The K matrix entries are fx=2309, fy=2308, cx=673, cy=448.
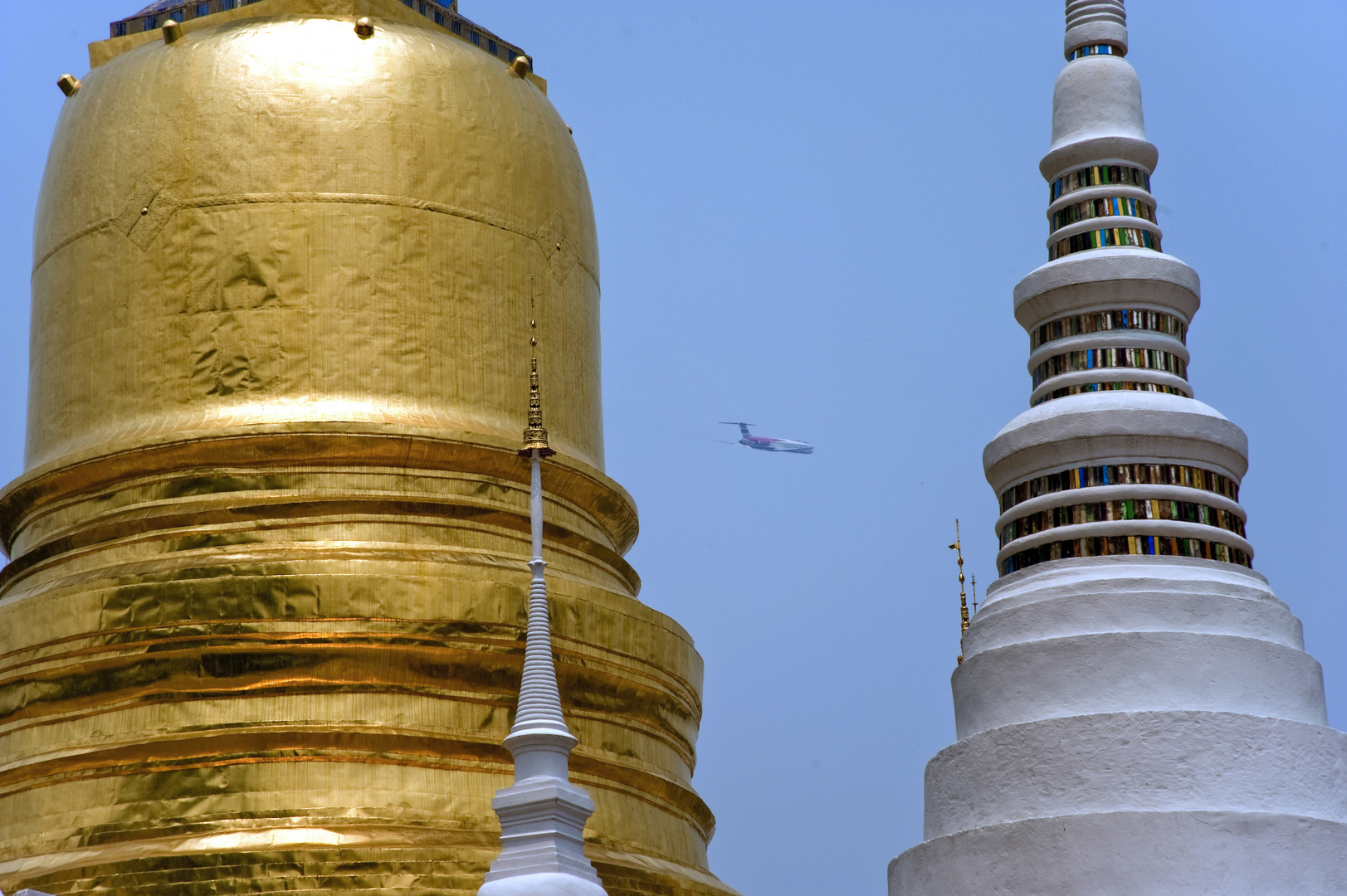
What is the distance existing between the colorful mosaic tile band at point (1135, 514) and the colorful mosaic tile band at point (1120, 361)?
105 cm

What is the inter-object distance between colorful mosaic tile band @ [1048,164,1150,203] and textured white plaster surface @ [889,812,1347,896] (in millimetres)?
4687

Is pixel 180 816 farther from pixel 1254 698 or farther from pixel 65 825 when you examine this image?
pixel 1254 698

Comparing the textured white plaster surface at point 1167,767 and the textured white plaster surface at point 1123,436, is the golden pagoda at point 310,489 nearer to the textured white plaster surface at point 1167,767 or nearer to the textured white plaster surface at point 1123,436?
the textured white plaster surface at point 1167,767

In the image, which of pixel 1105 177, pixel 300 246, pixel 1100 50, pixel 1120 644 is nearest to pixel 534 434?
pixel 300 246

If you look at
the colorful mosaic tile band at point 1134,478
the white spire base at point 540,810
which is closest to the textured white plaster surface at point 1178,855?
the colorful mosaic tile band at point 1134,478

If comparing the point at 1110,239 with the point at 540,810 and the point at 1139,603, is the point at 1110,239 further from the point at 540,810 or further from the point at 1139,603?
the point at 540,810

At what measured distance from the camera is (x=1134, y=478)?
1454 centimetres

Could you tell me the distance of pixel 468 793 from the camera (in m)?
14.3

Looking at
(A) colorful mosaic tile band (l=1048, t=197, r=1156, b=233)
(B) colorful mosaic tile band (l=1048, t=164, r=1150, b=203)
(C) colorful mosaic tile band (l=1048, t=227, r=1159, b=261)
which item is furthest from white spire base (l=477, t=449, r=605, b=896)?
(B) colorful mosaic tile band (l=1048, t=164, r=1150, b=203)

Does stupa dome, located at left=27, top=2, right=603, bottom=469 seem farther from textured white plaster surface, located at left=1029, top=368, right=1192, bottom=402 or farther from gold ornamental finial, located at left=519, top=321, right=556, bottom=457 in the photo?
textured white plaster surface, located at left=1029, top=368, right=1192, bottom=402

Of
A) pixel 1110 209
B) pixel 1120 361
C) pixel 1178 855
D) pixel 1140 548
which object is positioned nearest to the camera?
pixel 1178 855

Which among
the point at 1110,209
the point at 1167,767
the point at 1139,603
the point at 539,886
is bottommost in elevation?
the point at 539,886

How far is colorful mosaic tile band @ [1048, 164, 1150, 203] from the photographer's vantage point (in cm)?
1573

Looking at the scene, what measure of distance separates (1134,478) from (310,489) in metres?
5.42
